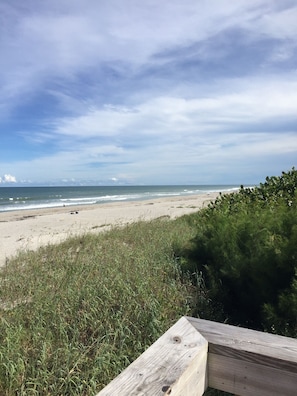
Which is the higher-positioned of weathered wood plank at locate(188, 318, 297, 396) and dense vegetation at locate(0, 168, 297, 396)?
weathered wood plank at locate(188, 318, 297, 396)

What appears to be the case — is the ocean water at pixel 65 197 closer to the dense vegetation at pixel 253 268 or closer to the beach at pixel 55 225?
the beach at pixel 55 225

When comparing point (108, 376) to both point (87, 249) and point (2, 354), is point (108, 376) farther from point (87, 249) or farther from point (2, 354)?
point (87, 249)

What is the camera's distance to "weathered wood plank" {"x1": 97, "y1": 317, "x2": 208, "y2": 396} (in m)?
1.01

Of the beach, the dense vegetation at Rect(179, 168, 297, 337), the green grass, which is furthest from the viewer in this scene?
the beach

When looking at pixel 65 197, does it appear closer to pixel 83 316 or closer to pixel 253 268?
pixel 83 316

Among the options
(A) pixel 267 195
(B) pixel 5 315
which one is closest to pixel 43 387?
(B) pixel 5 315

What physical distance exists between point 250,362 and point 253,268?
217cm

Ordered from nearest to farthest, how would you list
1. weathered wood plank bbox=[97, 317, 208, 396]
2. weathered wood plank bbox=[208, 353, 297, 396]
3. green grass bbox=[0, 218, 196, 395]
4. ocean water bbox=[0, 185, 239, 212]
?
weathered wood plank bbox=[97, 317, 208, 396] < weathered wood plank bbox=[208, 353, 297, 396] < green grass bbox=[0, 218, 196, 395] < ocean water bbox=[0, 185, 239, 212]

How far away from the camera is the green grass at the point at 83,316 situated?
2.54 m

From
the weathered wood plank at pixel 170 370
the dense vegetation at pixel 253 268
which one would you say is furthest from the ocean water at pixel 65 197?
the weathered wood plank at pixel 170 370

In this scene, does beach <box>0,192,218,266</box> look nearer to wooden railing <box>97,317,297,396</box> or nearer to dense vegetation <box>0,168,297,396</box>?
dense vegetation <box>0,168,297,396</box>

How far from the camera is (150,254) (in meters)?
5.31

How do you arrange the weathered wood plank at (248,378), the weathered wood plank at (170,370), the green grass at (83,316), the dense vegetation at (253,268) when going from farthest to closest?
the dense vegetation at (253,268)
the green grass at (83,316)
the weathered wood plank at (248,378)
the weathered wood plank at (170,370)

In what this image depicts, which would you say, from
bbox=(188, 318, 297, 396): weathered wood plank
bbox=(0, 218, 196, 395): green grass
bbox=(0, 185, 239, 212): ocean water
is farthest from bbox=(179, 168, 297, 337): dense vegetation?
bbox=(0, 185, 239, 212): ocean water
